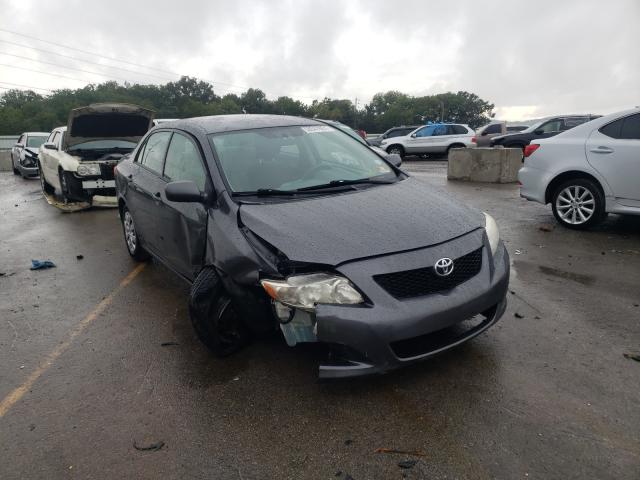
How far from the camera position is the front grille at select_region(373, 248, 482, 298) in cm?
261

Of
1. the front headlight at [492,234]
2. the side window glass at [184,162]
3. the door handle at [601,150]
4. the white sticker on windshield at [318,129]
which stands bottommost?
the front headlight at [492,234]

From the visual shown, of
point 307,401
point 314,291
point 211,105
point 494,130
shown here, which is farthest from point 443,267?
point 211,105

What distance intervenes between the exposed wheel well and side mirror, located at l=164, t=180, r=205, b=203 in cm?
524

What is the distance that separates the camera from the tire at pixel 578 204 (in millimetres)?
6219

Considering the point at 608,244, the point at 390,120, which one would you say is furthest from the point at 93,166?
the point at 390,120

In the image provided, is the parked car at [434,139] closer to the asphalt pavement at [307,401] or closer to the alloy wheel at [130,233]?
the asphalt pavement at [307,401]

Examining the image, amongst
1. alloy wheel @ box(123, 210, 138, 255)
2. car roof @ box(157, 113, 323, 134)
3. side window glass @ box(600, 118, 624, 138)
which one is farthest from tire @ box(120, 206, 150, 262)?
side window glass @ box(600, 118, 624, 138)

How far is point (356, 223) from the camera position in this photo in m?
2.95

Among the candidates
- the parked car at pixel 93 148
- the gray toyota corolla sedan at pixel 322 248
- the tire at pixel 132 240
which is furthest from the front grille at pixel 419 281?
the parked car at pixel 93 148

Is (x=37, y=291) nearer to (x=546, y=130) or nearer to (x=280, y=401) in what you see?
(x=280, y=401)

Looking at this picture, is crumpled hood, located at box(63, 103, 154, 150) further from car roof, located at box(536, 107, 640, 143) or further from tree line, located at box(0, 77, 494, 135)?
tree line, located at box(0, 77, 494, 135)

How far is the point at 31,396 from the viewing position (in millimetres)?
3027

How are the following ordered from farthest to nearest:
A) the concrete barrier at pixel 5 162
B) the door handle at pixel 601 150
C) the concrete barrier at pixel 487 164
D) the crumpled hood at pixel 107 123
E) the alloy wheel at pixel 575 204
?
the concrete barrier at pixel 5 162 → the concrete barrier at pixel 487 164 → the crumpled hood at pixel 107 123 → the alloy wheel at pixel 575 204 → the door handle at pixel 601 150

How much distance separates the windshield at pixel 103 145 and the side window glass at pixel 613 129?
8.51m
